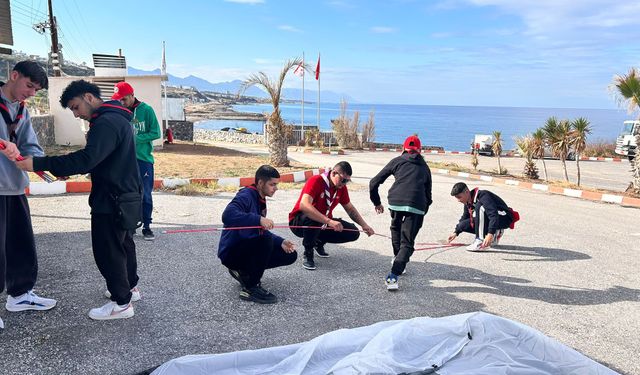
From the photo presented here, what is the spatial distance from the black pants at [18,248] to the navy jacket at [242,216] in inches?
59.6

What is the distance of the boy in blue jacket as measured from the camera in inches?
156

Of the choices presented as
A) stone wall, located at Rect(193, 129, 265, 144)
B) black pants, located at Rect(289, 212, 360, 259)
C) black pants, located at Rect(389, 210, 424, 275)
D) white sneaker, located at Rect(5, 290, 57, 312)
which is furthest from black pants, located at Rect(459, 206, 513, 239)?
stone wall, located at Rect(193, 129, 265, 144)

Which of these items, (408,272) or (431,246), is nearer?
(408,272)

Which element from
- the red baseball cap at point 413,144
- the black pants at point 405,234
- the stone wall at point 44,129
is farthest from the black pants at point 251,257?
the stone wall at point 44,129

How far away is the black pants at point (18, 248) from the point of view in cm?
353

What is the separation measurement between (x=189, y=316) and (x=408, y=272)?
265 cm

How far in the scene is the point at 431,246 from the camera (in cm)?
661

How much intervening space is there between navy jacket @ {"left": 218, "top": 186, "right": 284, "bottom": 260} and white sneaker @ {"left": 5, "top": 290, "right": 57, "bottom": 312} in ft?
4.74

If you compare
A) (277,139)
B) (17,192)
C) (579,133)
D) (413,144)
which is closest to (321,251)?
(413,144)

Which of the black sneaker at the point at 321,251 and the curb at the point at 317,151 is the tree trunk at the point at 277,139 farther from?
the black sneaker at the point at 321,251

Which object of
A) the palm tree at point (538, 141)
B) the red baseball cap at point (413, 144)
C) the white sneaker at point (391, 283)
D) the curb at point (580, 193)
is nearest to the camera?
the white sneaker at point (391, 283)

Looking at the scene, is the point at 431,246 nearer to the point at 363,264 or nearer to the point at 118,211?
the point at 363,264

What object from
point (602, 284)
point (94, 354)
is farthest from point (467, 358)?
point (602, 284)

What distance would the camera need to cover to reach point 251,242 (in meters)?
4.07
